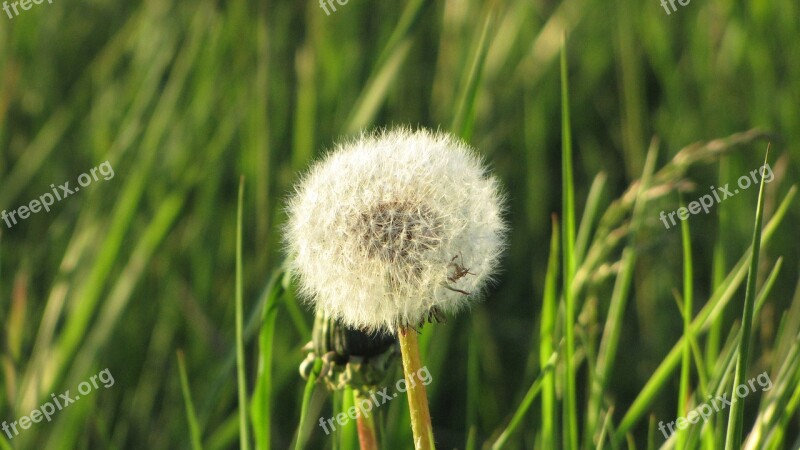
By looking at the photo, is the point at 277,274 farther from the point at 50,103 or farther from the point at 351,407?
the point at 50,103

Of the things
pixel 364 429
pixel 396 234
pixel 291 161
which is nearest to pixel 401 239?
pixel 396 234

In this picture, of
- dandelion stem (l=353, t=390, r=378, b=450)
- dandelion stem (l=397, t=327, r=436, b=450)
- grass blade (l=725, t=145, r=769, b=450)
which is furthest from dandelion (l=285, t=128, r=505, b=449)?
grass blade (l=725, t=145, r=769, b=450)

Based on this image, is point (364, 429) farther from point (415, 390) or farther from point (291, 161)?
point (291, 161)

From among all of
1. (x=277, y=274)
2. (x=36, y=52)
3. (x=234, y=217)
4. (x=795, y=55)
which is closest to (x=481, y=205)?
(x=277, y=274)

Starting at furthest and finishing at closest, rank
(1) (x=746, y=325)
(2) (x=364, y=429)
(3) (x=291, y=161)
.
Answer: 1. (3) (x=291, y=161)
2. (2) (x=364, y=429)
3. (1) (x=746, y=325)

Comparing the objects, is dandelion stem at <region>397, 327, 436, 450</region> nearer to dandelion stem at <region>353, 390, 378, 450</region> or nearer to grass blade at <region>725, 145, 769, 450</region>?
dandelion stem at <region>353, 390, 378, 450</region>

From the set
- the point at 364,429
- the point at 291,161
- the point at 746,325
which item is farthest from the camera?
the point at 291,161
